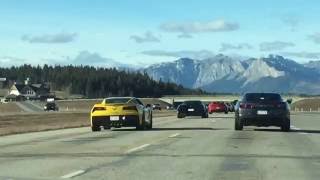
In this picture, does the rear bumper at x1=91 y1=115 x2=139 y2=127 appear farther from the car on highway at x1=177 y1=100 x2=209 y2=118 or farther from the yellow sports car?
the car on highway at x1=177 y1=100 x2=209 y2=118

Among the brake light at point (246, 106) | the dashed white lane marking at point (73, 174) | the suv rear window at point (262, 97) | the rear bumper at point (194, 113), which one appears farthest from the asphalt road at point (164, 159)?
the rear bumper at point (194, 113)

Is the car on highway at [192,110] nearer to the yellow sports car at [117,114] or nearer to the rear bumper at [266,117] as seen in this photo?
the yellow sports car at [117,114]

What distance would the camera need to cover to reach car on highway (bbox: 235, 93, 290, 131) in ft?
98.2

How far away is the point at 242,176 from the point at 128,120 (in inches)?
705

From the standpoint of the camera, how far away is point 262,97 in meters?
30.8

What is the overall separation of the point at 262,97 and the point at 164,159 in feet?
48.1

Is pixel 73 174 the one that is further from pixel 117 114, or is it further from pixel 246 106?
pixel 246 106

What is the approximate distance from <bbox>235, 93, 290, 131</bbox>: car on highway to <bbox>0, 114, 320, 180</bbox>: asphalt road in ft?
18.9

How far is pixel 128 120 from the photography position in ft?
102

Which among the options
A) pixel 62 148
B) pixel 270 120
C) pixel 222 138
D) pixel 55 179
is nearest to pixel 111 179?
pixel 55 179

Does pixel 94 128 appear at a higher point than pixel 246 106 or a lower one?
lower

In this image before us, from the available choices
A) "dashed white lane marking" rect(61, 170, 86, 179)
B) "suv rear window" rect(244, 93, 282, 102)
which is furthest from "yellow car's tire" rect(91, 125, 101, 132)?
"dashed white lane marking" rect(61, 170, 86, 179)

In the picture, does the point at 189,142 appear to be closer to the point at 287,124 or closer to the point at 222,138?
the point at 222,138

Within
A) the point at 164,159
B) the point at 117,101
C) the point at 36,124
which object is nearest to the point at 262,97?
the point at 117,101
